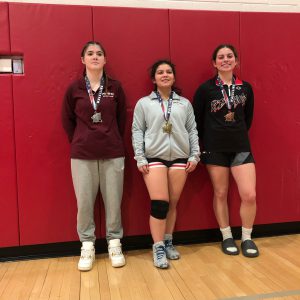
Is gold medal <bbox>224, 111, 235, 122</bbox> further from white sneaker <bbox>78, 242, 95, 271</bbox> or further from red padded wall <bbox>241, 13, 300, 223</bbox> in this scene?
white sneaker <bbox>78, 242, 95, 271</bbox>

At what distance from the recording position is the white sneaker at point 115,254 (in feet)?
8.61

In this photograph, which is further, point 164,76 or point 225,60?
point 225,60

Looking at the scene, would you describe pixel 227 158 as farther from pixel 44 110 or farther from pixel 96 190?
pixel 44 110

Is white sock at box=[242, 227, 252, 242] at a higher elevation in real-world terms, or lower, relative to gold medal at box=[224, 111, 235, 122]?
lower

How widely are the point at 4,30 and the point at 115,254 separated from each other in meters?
1.92

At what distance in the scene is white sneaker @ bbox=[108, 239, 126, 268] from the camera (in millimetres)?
2623

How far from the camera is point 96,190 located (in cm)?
273

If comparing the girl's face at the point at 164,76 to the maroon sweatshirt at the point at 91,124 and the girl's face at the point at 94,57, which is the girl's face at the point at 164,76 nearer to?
the maroon sweatshirt at the point at 91,124

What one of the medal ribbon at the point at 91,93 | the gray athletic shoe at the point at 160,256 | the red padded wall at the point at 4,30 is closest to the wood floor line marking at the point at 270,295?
the gray athletic shoe at the point at 160,256

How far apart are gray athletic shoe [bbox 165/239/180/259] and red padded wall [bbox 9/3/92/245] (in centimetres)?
84

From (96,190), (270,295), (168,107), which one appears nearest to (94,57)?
(168,107)

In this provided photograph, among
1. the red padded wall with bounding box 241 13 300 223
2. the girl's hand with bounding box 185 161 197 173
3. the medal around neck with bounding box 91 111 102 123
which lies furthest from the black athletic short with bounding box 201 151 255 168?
the medal around neck with bounding box 91 111 102 123

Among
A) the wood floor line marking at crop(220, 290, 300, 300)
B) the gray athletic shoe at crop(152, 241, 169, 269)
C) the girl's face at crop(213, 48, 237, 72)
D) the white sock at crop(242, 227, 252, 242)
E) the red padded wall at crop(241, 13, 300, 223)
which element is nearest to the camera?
the wood floor line marking at crop(220, 290, 300, 300)

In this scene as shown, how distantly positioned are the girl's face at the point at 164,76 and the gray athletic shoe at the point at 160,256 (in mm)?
1223
